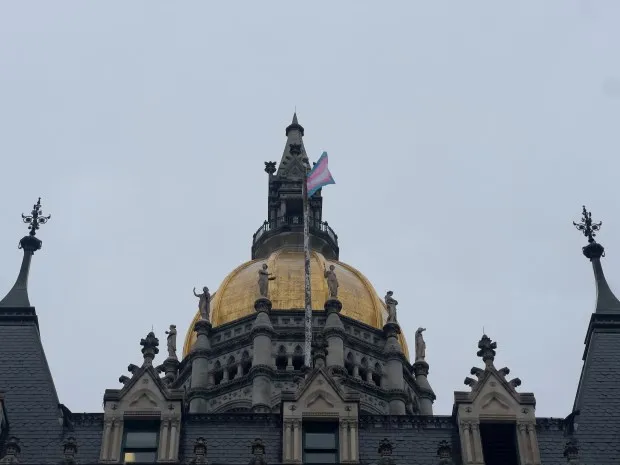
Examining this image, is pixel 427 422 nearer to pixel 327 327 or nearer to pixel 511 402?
pixel 511 402

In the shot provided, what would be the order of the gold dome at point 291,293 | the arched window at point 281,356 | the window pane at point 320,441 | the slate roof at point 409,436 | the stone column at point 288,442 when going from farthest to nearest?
the gold dome at point 291,293 < the arched window at point 281,356 < the slate roof at point 409,436 < the window pane at point 320,441 < the stone column at point 288,442

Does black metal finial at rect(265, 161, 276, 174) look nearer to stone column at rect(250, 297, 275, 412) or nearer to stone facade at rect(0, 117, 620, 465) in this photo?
stone column at rect(250, 297, 275, 412)

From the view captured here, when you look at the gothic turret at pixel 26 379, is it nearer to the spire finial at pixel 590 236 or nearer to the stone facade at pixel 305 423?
the stone facade at pixel 305 423

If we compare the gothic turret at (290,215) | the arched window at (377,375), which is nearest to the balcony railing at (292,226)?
the gothic turret at (290,215)

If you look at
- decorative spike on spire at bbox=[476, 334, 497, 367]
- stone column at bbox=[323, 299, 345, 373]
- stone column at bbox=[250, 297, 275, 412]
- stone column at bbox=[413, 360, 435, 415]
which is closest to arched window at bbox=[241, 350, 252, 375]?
stone column at bbox=[250, 297, 275, 412]

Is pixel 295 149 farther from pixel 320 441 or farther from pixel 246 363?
pixel 320 441

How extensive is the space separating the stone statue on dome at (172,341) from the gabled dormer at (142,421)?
120 feet

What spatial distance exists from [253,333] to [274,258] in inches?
321

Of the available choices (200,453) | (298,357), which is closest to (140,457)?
(200,453)

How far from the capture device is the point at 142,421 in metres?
34.0

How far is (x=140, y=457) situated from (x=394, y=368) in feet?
140

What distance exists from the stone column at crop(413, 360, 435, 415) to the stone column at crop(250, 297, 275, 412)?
368 inches

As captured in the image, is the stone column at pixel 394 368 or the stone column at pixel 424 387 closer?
the stone column at pixel 394 368

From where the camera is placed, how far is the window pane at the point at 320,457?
33125 millimetres
